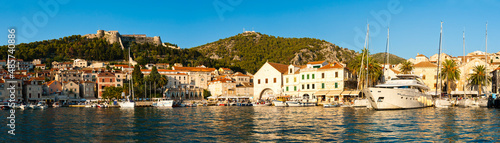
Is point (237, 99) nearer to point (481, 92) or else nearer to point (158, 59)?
point (481, 92)

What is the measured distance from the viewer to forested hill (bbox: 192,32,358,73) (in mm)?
148100

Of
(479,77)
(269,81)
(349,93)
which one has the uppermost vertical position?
(479,77)

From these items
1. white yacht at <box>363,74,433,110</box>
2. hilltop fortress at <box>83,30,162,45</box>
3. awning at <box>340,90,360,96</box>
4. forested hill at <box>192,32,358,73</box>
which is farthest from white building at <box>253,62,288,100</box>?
hilltop fortress at <box>83,30,162,45</box>

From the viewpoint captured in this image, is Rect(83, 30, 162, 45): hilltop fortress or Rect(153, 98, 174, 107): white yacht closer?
Rect(153, 98, 174, 107): white yacht

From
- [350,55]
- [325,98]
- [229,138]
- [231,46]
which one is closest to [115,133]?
[229,138]

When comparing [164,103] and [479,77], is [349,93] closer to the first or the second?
[479,77]

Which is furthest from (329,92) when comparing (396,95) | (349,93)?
(396,95)

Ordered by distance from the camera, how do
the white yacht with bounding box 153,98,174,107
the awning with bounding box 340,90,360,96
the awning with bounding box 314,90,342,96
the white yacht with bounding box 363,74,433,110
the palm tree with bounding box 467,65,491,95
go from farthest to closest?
the white yacht with bounding box 153,98,174,107 → the palm tree with bounding box 467,65,491,95 → the awning with bounding box 314,90,342,96 → the awning with bounding box 340,90,360,96 → the white yacht with bounding box 363,74,433,110

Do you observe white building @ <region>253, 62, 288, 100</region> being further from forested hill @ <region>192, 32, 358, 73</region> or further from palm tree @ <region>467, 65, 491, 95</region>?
forested hill @ <region>192, 32, 358, 73</region>

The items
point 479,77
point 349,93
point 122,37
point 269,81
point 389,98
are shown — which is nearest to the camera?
point 389,98

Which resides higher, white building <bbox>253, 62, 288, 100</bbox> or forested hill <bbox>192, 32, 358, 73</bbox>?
forested hill <bbox>192, 32, 358, 73</bbox>

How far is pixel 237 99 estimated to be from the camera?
84000mm

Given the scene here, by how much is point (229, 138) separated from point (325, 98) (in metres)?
48.4

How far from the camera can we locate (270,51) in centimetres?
17312
